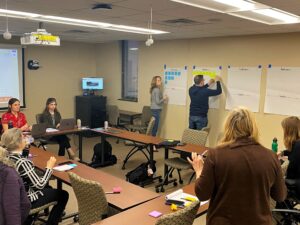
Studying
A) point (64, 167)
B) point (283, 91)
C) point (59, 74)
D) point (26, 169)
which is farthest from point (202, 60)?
point (26, 169)

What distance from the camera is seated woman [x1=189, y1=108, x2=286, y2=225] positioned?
1767mm

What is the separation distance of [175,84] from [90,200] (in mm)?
4930

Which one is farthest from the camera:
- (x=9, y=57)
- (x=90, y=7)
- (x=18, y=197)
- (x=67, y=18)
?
→ (x=9, y=57)

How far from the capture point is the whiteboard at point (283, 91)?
209 inches

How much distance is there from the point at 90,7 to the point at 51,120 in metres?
2.76

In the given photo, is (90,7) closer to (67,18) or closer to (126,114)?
(67,18)

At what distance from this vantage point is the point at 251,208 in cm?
181

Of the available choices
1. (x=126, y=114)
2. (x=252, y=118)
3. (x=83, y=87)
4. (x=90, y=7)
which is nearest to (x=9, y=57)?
(x=83, y=87)

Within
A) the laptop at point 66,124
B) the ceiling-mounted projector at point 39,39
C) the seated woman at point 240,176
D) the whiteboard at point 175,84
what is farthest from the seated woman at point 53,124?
the seated woman at point 240,176

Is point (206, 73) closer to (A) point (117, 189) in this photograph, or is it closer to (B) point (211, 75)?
(B) point (211, 75)

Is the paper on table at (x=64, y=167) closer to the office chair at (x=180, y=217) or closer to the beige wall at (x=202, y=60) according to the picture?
the office chair at (x=180, y=217)

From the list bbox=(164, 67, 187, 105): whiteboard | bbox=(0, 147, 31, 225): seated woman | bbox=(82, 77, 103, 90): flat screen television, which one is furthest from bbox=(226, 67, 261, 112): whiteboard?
bbox=(0, 147, 31, 225): seated woman

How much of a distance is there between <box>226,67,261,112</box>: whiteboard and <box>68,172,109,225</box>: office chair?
4.10m

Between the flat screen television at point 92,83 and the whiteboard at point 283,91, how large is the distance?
452 cm
